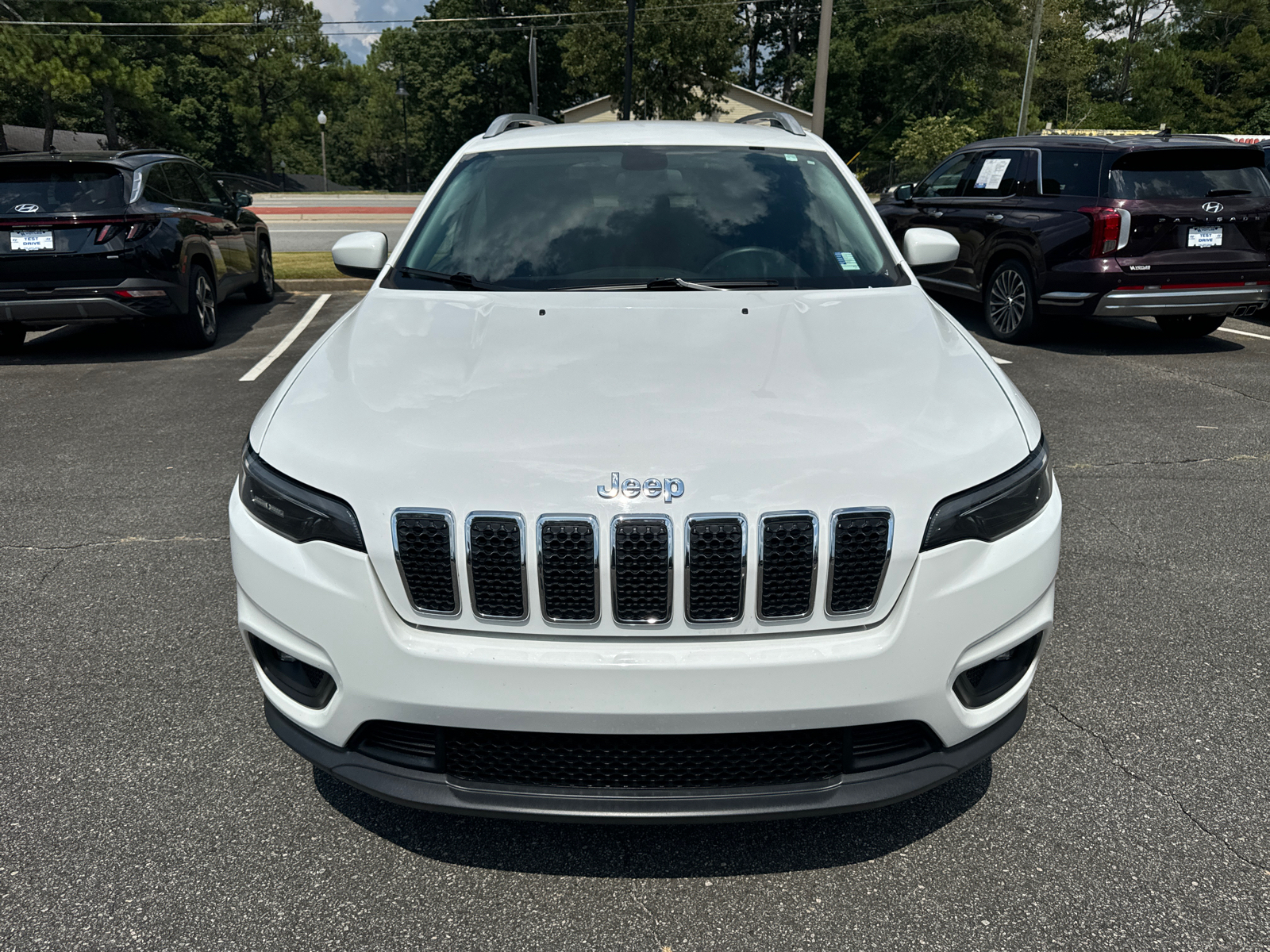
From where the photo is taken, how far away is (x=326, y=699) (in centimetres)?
208

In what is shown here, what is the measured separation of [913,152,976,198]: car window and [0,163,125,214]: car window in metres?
7.83

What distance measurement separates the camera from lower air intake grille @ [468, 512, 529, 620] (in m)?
1.92

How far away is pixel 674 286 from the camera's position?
309cm

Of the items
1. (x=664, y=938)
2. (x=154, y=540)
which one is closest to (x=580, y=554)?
(x=664, y=938)

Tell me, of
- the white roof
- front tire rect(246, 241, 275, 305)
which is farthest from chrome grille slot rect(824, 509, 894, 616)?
front tire rect(246, 241, 275, 305)

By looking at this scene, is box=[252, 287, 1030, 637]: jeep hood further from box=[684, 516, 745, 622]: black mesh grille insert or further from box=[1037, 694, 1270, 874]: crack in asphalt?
box=[1037, 694, 1270, 874]: crack in asphalt

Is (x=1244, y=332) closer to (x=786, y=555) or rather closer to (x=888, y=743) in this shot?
(x=888, y=743)

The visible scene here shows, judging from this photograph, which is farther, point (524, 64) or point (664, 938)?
point (524, 64)

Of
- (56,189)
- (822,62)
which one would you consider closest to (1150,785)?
(56,189)

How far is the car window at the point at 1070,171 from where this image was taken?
8.00 m

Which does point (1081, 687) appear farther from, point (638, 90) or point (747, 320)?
point (638, 90)

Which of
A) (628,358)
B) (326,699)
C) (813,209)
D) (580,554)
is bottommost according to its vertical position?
(326,699)

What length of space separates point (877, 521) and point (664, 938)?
1030mm

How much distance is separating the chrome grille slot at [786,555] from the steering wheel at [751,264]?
4.75 ft
